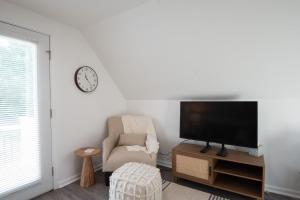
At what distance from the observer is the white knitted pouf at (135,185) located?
1.80 m

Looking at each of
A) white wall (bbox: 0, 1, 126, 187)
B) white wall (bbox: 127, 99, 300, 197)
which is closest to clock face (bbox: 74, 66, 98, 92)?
white wall (bbox: 0, 1, 126, 187)

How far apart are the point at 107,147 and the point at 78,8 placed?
1911 mm

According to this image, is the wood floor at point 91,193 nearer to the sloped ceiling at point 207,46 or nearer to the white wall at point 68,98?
the white wall at point 68,98

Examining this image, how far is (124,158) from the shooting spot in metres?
2.46

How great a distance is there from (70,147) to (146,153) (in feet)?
3.81

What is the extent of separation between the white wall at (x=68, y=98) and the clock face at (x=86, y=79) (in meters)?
0.07

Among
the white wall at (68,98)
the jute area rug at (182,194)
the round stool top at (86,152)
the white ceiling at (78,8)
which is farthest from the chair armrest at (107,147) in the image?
the white ceiling at (78,8)

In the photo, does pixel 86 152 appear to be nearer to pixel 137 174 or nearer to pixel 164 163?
pixel 137 174

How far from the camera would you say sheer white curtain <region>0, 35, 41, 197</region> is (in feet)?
6.40

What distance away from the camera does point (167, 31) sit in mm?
2193

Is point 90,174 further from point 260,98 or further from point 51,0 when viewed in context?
point 260,98

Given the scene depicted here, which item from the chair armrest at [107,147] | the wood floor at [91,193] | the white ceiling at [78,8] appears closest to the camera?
the white ceiling at [78,8]

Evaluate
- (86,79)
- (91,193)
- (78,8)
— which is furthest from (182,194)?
(78,8)

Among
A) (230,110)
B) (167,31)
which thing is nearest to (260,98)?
(230,110)
